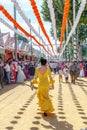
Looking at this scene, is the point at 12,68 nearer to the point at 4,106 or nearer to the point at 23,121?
the point at 4,106

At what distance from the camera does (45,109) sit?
30.6ft

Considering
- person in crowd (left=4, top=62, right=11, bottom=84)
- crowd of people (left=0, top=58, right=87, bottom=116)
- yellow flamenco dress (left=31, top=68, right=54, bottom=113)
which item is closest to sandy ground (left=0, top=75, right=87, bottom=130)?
yellow flamenco dress (left=31, top=68, right=54, bottom=113)

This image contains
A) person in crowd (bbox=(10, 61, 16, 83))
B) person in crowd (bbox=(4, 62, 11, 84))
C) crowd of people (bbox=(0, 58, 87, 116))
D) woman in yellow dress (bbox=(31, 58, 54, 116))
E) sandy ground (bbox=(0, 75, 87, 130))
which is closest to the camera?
sandy ground (bbox=(0, 75, 87, 130))

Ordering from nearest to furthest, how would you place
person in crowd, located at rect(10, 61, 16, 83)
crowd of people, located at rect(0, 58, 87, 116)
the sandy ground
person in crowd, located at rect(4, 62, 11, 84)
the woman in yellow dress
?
the sandy ground → the woman in yellow dress → crowd of people, located at rect(0, 58, 87, 116) → person in crowd, located at rect(4, 62, 11, 84) → person in crowd, located at rect(10, 61, 16, 83)

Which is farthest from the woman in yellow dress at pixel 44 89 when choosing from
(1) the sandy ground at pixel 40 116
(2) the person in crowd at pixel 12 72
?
(2) the person in crowd at pixel 12 72

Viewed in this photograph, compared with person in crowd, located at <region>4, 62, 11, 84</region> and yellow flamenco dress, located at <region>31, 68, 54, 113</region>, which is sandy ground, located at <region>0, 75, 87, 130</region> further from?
person in crowd, located at <region>4, 62, 11, 84</region>

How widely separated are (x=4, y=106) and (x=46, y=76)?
2.00 meters

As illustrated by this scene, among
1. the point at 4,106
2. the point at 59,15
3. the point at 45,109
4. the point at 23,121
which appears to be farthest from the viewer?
the point at 59,15

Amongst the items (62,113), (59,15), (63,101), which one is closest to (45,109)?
(62,113)

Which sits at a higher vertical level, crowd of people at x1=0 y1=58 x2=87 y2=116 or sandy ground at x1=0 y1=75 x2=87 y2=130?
crowd of people at x1=0 y1=58 x2=87 y2=116

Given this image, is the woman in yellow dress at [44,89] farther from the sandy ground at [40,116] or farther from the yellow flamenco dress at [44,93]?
the sandy ground at [40,116]

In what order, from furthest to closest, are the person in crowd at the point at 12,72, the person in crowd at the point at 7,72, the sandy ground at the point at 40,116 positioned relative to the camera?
1. the person in crowd at the point at 12,72
2. the person in crowd at the point at 7,72
3. the sandy ground at the point at 40,116

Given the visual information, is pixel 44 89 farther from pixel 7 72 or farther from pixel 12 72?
pixel 12 72

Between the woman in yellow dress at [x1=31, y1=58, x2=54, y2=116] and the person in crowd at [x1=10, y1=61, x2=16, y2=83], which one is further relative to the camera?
the person in crowd at [x1=10, y1=61, x2=16, y2=83]
